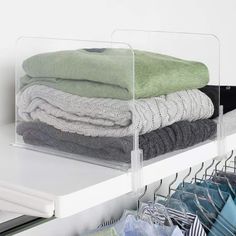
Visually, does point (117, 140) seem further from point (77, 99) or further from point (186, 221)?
point (186, 221)

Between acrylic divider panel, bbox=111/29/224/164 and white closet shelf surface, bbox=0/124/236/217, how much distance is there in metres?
0.02

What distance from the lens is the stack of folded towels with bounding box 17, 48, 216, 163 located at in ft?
2.14

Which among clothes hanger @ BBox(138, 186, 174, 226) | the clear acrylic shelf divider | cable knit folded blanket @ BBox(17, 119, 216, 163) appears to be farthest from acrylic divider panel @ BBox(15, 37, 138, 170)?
clothes hanger @ BBox(138, 186, 174, 226)

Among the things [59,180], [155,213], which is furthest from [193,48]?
[59,180]

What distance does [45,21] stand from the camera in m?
0.91

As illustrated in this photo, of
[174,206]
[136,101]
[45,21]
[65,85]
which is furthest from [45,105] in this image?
[174,206]

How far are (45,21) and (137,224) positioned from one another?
42cm

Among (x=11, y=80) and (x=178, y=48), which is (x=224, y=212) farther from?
(x=11, y=80)

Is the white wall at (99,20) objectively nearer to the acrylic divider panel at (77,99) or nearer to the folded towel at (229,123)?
the acrylic divider panel at (77,99)

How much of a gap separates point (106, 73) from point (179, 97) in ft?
0.49

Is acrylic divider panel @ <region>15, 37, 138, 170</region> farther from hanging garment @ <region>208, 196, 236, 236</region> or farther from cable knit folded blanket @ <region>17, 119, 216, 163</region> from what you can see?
hanging garment @ <region>208, 196, 236, 236</region>

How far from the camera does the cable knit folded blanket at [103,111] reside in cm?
65

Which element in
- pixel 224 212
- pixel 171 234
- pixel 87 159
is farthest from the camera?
pixel 224 212

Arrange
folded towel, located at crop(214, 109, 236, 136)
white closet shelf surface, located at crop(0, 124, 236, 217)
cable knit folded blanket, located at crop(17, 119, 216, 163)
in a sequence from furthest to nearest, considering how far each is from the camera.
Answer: folded towel, located at crop(214, 109, 236, 136) < cable knit folded blanket, located at crop(17, 119, 216, 163) < white closet shelf surface, located at crop(0, 124, 236, 217)
